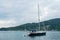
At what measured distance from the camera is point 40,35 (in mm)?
143000

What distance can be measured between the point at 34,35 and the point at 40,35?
161 inches

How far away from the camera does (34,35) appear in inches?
5591
